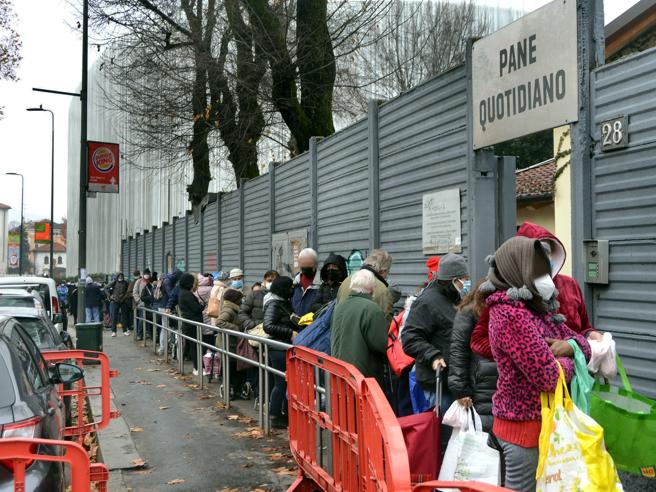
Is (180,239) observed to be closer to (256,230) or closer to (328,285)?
(256,230)

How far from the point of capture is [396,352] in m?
5.84

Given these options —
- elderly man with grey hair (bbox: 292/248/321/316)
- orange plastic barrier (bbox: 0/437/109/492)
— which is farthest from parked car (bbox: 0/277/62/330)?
orange plastic barrier (bbox: 0/437/109/492)

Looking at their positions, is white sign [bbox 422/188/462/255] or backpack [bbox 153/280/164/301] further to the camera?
backpack [bbox 153/280/164/301]

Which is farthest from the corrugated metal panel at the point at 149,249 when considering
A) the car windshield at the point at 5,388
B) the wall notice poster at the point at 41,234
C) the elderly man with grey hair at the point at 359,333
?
the wall notice poster at the point at 41,234

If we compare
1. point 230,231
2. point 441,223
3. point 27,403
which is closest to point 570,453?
point 27,403

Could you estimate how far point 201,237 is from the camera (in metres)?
20.3

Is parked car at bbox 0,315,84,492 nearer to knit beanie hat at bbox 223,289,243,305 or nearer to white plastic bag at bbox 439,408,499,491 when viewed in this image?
white plastic bag at bbox 439,408,499,491

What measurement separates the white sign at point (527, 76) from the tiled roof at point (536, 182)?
1474 centimetres

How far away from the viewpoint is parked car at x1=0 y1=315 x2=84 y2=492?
3.79 m

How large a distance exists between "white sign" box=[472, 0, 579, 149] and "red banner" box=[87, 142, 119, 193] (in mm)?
13493

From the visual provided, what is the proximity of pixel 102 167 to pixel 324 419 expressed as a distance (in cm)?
1554

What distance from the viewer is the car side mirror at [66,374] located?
555 centimetres

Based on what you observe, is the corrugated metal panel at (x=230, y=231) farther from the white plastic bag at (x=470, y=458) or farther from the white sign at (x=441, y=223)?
the white plastic bag at (x=470, y=458)

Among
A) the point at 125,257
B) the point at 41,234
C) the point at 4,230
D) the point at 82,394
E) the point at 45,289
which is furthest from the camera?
the point at 4,230
